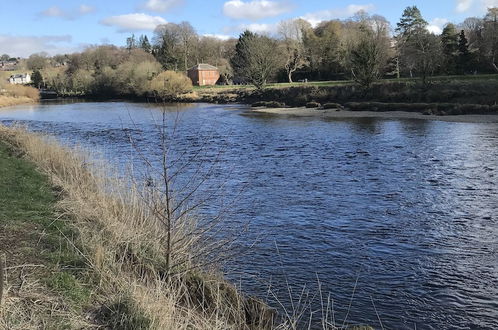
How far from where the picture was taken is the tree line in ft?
171

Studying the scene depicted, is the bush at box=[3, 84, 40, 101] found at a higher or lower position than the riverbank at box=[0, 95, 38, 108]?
higher

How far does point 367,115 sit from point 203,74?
58.6m

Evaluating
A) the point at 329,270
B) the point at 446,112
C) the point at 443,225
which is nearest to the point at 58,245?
the point at 329,270

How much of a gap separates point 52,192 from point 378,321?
300 inches

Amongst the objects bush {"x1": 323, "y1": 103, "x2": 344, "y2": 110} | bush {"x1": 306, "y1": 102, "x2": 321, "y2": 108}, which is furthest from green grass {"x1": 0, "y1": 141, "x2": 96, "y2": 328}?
bush {"x1": 306, "y1": 102, "x2": 321, "y2": 108}

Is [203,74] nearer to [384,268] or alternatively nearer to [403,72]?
[403,72]

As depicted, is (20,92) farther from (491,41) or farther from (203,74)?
(491,41)

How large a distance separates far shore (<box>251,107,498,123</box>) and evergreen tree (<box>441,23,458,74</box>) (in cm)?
1921

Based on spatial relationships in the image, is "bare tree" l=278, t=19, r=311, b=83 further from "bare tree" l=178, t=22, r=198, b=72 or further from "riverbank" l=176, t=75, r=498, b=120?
"bare tree" l=178, t=22, r=198, b=72

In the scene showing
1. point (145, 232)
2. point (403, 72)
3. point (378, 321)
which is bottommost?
point (378, 321)

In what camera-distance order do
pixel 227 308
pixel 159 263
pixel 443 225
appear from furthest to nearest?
pixel 443 225, pixel 159 263, pixel 227 308

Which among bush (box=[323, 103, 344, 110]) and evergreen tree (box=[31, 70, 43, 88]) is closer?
bush (box=[323, 103, 344, 110])

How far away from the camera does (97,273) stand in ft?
20.6

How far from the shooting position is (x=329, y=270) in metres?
9.07
